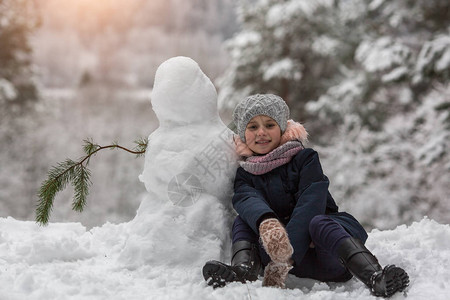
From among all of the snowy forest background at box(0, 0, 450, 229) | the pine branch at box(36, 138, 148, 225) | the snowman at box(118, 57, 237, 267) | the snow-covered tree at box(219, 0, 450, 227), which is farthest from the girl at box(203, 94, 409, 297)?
the snow-covered tree at box(219, 0, 450, 227)

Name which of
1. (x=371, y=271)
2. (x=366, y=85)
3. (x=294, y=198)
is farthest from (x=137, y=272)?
(x=366, y=85)

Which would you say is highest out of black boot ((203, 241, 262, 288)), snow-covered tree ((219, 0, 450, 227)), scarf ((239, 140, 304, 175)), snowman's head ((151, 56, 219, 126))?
snow-covered tree ((219, 0, 450, 227))

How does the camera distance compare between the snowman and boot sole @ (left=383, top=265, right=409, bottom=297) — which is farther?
the snowman

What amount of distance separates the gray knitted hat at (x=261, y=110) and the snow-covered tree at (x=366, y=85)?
458cm

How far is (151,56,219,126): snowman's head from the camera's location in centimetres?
280

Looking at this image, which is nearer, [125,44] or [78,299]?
[78,299]

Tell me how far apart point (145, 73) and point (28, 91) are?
601cm

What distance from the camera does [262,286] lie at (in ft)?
7.19

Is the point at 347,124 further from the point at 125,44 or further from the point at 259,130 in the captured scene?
the point at 125,44

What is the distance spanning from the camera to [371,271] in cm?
209

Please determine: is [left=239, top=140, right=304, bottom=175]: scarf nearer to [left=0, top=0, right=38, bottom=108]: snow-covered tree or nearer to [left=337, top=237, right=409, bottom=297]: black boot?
[left=337, top=237, right=409, bottom=297]: black boot

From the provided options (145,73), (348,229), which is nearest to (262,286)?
(348,229)

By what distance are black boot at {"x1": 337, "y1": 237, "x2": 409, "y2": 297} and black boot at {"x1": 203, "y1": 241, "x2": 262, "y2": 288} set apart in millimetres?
443

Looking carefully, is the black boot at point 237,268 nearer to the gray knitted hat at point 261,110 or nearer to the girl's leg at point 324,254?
the girl's leg at point 324,254
